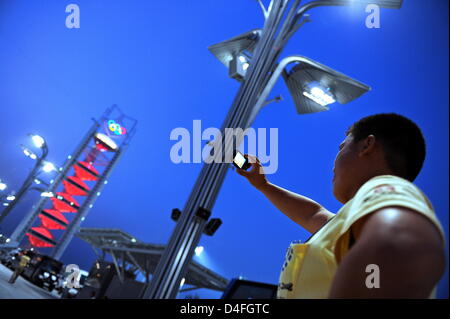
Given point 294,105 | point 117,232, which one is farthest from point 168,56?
point 294,105

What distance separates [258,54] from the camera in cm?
662

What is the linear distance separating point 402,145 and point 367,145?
0.10 meters

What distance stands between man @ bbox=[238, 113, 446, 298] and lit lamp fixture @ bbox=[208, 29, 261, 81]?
247 inches

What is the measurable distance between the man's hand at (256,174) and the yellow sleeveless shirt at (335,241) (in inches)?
36.6

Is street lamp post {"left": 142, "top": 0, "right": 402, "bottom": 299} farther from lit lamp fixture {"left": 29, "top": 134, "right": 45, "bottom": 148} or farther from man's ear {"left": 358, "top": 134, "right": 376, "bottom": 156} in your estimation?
lit lamp fixture {"left": 29, "top": 134, "right": 45, "bottom": 148}

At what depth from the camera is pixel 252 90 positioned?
6.26 m

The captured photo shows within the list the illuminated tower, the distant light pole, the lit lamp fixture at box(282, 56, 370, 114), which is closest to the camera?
the lit lamp fixture at box(282, 56, 370, 114)

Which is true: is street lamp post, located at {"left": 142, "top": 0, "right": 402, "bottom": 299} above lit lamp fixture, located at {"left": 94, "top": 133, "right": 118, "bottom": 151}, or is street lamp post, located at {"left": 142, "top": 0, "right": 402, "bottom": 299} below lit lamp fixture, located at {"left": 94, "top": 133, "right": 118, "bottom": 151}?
below

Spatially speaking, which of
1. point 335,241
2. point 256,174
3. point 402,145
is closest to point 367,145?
point 402,145

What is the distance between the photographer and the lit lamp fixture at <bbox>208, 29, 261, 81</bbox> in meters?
7.06

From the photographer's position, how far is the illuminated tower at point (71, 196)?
5469cm

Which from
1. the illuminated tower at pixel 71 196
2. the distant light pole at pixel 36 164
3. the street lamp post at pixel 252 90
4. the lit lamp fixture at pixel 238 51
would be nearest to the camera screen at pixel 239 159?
the street lamp post at pixel 252 90

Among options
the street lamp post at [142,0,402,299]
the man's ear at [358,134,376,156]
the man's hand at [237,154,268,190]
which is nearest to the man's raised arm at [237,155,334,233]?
the man's hand at [237,154,268,190]
